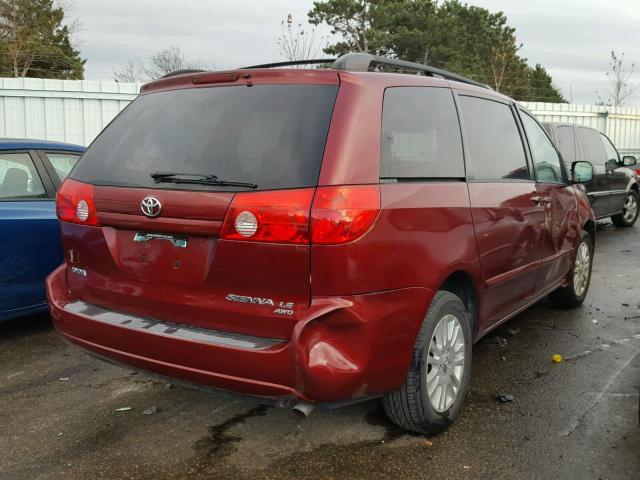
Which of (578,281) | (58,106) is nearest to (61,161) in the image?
(578,281)

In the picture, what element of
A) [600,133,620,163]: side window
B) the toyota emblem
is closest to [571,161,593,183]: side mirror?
the toyota emblem

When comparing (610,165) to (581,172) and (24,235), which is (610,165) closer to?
(581,172)

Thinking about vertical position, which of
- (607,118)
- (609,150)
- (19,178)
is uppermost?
(607,118)

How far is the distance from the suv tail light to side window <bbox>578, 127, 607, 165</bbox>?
8523mm

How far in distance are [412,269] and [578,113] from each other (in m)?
20.2

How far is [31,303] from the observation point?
15.6ft

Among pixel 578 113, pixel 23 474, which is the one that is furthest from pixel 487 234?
pixel 578 113

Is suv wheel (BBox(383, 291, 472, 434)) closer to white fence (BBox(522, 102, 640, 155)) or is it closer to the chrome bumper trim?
the chrome bumper trim

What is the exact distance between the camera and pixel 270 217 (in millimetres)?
2545

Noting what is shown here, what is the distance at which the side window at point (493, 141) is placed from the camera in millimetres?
3594

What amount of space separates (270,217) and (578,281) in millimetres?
4026

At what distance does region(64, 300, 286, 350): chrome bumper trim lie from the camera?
261cm

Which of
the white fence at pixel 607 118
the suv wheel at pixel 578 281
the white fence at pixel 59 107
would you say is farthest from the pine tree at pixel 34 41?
the suv wheel at pixel 578 281

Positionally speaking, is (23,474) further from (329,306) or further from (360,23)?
(360,23)
